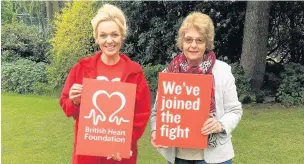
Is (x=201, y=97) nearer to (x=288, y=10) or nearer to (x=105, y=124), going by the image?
Answer: (x=105, y=124)

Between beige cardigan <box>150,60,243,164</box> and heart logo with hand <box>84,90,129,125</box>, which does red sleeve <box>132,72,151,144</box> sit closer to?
heart logo with hand <box>84,90,129,125</box>

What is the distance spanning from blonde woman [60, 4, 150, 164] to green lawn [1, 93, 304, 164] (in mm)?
2943

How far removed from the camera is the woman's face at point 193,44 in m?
2.62

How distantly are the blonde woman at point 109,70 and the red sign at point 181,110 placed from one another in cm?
14

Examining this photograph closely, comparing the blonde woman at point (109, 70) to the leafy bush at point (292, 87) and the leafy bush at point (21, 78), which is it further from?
the leafy bush at point (21, 78)

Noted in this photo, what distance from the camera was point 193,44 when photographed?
2.62 metres

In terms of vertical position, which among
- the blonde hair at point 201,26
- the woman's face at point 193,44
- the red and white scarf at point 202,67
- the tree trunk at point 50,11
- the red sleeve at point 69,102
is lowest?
the red sleeve at point 69,102

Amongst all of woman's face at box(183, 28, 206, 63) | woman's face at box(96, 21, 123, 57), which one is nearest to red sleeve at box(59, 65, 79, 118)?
woman's face at box(96, 21, 123, 57)

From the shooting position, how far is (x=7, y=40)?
12.9m

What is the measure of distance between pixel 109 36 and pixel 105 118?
0.46 m

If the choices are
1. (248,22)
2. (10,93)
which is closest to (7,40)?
(10,93)

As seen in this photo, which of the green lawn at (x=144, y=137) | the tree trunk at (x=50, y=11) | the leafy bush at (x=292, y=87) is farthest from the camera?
the tree trunk at (x=50, y=11)

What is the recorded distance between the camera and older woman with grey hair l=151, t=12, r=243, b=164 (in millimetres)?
2627

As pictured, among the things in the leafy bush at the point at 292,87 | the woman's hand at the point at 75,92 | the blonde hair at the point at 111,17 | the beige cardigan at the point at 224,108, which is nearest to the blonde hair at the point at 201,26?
the beige cardigan at the point at 224,108
